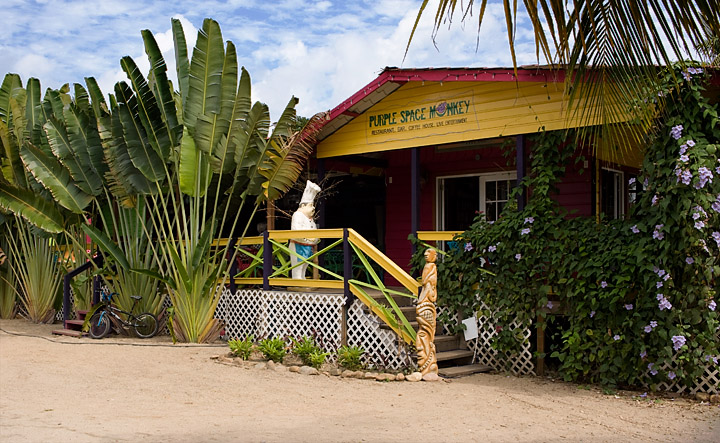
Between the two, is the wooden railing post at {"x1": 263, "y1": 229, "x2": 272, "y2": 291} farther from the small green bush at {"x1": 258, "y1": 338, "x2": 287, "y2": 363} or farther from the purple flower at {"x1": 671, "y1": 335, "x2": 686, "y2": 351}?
the purple flower at {"x1": 671, "y1": 335, "x2": 686, "y2": 351}

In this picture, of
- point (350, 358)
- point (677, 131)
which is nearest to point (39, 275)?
point (350, 358)

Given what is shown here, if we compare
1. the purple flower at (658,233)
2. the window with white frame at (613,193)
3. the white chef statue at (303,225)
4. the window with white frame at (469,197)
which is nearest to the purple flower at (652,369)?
the purple flower at (658,233)

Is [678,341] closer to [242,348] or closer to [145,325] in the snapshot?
[242,348]

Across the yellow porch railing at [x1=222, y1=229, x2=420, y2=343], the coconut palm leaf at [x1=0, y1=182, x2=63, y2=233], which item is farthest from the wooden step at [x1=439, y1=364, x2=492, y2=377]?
the coconut palm leaf at [x1=0, y1=182, x2=63, y2=233]

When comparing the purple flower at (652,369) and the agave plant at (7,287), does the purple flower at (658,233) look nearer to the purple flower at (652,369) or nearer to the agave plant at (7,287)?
the purple flower at (652,369)

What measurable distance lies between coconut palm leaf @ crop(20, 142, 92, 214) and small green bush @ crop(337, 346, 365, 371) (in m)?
5.76

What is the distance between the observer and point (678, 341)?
23.5 feet

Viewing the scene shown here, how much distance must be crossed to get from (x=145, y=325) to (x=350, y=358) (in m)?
4.60

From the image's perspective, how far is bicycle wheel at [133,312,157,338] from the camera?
37.5ft

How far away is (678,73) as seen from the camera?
735 centimetres

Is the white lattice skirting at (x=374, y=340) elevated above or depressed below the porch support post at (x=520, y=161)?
below

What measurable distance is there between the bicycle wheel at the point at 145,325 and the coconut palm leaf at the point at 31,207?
2256 mm

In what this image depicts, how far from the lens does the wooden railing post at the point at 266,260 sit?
419 inches

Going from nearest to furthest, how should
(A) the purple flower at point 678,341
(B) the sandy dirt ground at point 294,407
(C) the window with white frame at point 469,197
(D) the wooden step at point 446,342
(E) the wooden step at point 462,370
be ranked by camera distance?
(B) the sandy dirt ground at point 294,407, (A) the purple flower at point 678,341, (E) the wooden step at point 462,370, (D) the wooden step at point 446,342, (C) the window with white frame at point 469,197
